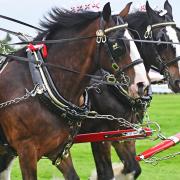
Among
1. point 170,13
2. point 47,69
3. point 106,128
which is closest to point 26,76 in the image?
A: point 47,69

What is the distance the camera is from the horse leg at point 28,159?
6.54 m

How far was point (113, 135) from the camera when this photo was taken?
26.4 ft

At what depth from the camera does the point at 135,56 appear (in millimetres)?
6902

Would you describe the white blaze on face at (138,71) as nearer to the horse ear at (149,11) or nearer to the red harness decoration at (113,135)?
the red harness decoration at (113,135)

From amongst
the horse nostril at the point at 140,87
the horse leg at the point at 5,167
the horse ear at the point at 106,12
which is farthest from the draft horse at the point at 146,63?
the horse ear at the point at 106,12

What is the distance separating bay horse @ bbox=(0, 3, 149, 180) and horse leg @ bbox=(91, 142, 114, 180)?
1.94 metres

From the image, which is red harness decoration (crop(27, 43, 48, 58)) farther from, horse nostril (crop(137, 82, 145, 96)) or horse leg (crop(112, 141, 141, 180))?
horse leg (crop(112, 141, 141, 180))

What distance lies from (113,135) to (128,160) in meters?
1.06

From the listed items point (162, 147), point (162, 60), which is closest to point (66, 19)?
point (162, 60)

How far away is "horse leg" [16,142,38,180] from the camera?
6535mm

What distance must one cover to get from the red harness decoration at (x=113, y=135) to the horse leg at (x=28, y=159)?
4.21 ft

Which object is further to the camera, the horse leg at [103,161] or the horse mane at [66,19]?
the horse leg at [103,161]

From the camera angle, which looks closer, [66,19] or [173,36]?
[66,19]

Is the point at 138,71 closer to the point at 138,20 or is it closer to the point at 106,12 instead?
the point at 106,12
